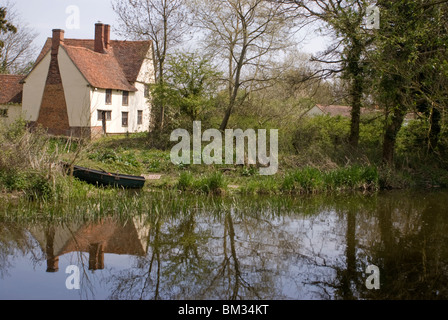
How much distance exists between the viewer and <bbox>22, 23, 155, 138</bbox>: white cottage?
30906 mm

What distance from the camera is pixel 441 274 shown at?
813 centimetres

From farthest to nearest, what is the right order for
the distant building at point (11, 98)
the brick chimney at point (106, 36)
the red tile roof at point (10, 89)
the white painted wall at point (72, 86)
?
the brick chimney at point (106, 36)
the red tile roof at point (10, 89)
the distant building at point (11, 98)
the white painted wall at point (72, 86)

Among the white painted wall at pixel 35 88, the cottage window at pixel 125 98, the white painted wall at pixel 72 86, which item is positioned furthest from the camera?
the cottage window at pixel 125 98

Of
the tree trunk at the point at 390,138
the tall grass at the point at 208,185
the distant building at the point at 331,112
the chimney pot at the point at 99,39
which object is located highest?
the chimney pot at the point at 99,39

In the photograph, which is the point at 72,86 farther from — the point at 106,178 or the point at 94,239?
the point at 94,239

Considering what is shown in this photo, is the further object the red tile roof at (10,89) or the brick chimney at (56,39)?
the red tile roof at (10,89)

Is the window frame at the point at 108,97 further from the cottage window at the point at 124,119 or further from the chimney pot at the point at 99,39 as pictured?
the chimney pot at the point at 99,39

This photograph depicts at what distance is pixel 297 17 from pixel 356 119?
5.28 m

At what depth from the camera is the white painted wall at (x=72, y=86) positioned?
1214 inches

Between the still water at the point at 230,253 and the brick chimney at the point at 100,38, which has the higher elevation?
the brick chimney at the point at 100,38

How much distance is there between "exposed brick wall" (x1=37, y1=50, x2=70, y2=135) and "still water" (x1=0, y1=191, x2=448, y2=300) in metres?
20.2

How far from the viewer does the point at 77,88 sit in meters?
31.0

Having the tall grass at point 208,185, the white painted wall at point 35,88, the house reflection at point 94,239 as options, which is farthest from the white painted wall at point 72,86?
the house reflection at point 94,239

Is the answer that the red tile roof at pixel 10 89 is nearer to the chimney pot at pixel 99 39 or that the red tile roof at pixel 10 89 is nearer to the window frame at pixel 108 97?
the chimney pot at pixel 99 39
